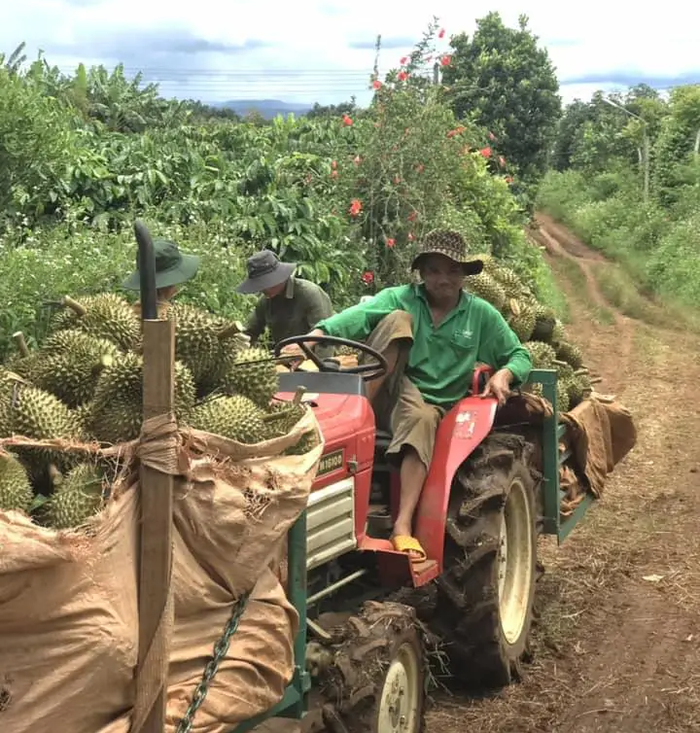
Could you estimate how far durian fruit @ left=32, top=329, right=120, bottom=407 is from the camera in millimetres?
3135

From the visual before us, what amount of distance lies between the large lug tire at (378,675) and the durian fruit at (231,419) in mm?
971

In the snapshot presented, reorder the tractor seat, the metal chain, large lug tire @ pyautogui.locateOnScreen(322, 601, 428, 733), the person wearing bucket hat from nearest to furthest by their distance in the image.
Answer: the metal chain, large lug tire @ pyautogui.locateOnScreen(322, 601, 428, 733), the person wearing bucket hat, the tractor seat

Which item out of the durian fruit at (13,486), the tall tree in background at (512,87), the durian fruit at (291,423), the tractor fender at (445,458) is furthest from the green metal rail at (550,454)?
the tall tree in background at (512,87)

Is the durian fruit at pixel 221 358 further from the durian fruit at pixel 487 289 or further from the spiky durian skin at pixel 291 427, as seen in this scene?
the durian fruit at pixel 487 289

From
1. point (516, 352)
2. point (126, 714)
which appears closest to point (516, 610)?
point (516, 352)

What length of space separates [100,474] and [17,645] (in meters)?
0.50

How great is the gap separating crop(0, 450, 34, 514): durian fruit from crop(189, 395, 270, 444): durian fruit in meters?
0.52

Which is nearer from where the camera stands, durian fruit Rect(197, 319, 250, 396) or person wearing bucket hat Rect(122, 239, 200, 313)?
durian fruit Rect(197, 319, 250, 396)

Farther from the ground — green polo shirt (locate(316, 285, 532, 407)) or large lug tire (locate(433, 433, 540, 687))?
green polo shirt (locate(316, 285, 532, 407))

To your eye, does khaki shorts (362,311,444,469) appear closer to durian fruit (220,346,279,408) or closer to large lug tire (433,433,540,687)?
large lug tire (433,433,540,687)

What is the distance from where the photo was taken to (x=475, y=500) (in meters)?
4.72

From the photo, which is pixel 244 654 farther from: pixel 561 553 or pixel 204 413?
pixel 561 553

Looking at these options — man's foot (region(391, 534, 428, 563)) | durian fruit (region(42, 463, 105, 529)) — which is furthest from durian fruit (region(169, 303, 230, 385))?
man's foot (region(391, 534, 428, 563))

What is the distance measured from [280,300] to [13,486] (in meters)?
4.30
